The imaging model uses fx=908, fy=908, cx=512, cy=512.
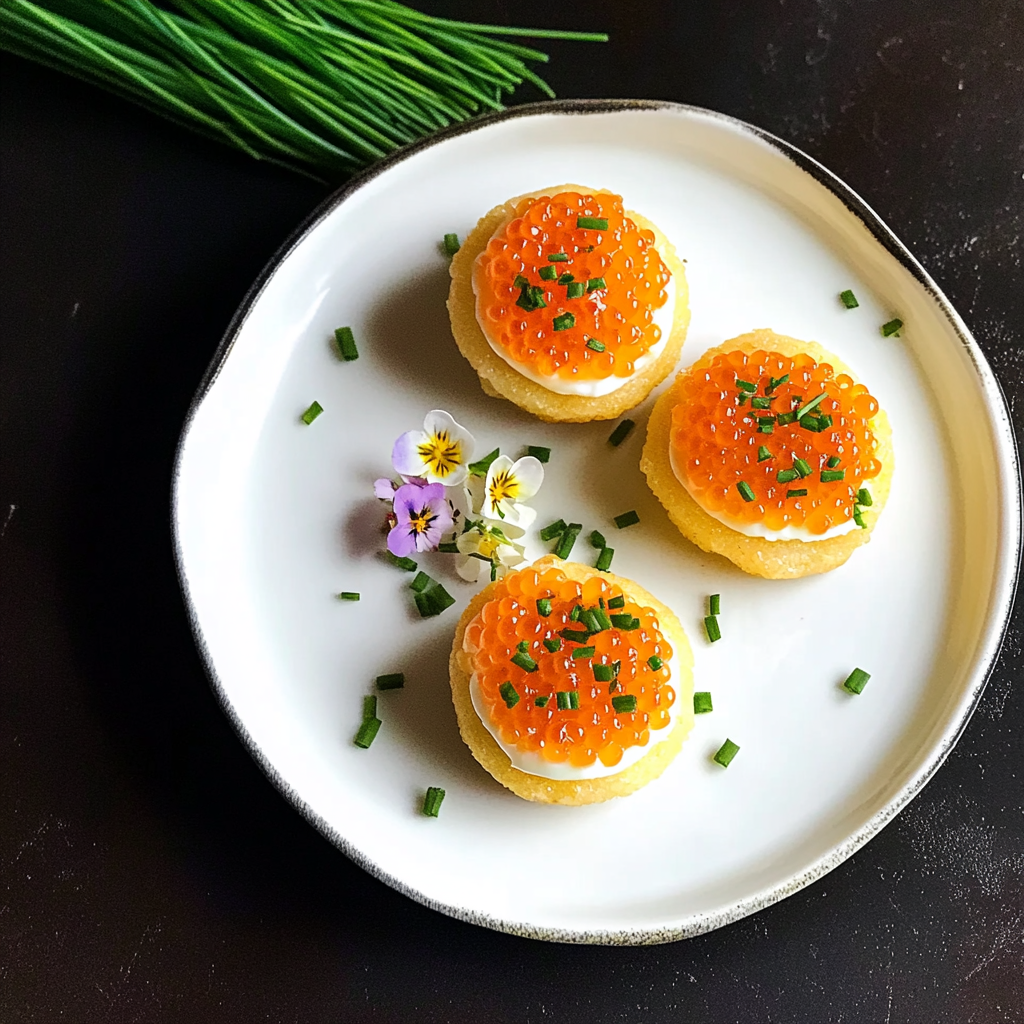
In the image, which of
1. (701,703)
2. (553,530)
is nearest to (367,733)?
(553,530)

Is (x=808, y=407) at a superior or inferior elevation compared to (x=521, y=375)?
superior

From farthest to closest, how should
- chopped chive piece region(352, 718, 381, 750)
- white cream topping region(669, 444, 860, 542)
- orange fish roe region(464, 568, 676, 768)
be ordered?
chopped chive piece region(352, 718, 381, 750)
white cream topping region(669, 444, 860, 542)
orange fish roe region(464, 568, 676, 768)

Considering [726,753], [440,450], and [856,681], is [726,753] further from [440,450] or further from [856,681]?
[440,450]

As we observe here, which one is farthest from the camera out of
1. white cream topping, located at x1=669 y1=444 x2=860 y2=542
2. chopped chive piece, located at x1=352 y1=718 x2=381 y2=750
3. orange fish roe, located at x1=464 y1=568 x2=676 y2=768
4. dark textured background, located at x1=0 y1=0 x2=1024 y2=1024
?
dark textured background, located at x1=0 y1=0 x2=1024 y2=1024

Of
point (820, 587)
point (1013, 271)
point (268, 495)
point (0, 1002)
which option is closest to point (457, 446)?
point (268, 495)

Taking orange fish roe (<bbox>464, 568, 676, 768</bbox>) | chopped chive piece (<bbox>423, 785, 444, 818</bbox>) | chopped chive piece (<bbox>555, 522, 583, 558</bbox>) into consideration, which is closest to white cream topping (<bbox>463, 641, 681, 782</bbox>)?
orange fish roe (<bbox>464, 568, 676, 768</bbox>)

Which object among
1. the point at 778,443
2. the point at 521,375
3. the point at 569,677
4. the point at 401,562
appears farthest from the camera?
the point at 401,562

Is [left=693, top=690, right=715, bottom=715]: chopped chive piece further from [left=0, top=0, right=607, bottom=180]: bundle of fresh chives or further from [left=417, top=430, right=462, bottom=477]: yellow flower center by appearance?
[left=0, top=0, right=607, bottom=180]: bundle of fresh chives
